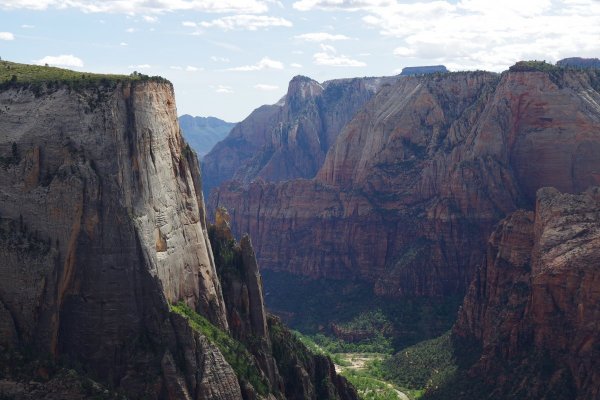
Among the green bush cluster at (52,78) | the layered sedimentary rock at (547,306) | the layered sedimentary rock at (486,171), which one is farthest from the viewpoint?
the layered sedimentary rock at (486,171)

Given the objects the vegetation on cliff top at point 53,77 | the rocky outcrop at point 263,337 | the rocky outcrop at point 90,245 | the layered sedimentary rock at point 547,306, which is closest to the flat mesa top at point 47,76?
the vegetation on cliff top at point 53,77

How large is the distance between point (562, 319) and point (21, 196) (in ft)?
211

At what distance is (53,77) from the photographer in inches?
3287

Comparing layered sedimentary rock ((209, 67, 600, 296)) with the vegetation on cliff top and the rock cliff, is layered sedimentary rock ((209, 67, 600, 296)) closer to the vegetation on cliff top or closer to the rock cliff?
the vegetation on cliff top

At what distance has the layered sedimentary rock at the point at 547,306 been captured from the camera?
113 m

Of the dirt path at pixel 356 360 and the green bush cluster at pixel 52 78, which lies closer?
the green bush cluster at pixel 52 78

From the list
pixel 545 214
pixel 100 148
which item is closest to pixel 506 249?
pixel 545 214

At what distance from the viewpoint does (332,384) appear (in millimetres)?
100375

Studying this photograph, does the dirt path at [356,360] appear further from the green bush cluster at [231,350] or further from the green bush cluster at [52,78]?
the green bush cluster at [52,78]

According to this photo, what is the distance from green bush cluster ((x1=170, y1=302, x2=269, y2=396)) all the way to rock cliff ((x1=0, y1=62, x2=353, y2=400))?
560 millimetres

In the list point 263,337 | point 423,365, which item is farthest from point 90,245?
point 423,365

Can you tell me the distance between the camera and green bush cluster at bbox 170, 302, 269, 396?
274 ft

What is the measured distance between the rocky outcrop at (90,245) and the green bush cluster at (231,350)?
2206 millimetres

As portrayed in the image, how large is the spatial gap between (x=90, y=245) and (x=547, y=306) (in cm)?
5972
